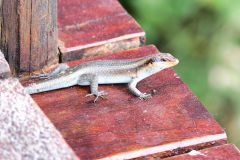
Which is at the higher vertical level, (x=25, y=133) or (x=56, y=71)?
(x=25, y=133)

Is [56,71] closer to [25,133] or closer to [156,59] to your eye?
[156,59]

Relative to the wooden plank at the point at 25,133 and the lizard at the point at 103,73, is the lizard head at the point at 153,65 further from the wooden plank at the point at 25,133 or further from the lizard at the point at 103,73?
the wooden plank at the point at 25,133

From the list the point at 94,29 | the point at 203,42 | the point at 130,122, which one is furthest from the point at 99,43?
the point at 203,42

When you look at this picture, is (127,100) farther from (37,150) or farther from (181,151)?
(37,150)

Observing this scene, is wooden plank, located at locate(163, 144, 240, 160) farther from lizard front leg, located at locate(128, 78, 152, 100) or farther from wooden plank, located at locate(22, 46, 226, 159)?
lizard front leg, located at locate(128, 78, 152, 100)

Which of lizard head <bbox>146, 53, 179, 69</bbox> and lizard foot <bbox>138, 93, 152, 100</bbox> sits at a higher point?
lizard foot <bbox>138, 93, 152, 100</bbox>

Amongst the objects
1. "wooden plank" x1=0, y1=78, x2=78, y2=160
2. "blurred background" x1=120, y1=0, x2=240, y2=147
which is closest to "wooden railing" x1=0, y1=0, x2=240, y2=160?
"wooden plank" x1=0, y1=78, x2=78, y2=160
